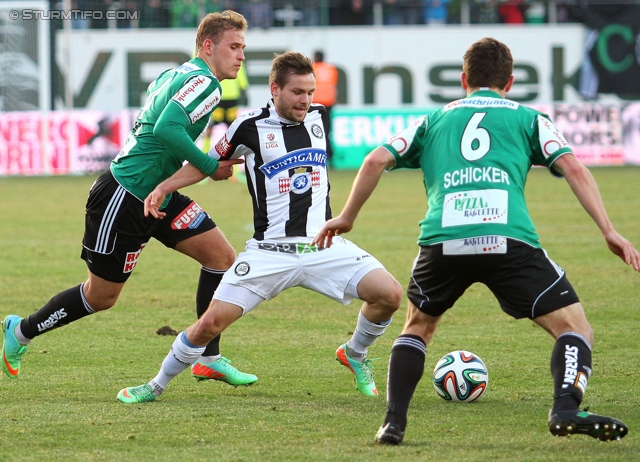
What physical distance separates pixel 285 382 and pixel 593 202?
7.31 ft

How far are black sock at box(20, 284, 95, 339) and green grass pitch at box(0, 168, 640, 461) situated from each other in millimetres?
275

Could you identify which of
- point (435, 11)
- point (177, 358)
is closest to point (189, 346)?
point (177, 358)

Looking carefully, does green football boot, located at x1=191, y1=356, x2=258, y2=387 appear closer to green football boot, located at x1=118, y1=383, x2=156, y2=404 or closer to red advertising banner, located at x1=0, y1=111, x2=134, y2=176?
green football boot, located at x1=118, y1=383, x2=156, y2=404

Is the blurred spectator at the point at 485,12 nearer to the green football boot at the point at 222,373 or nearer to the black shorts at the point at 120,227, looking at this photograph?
the black shorts at the point at 120,227

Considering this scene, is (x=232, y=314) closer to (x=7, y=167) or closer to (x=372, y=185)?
(x=372, y=185)

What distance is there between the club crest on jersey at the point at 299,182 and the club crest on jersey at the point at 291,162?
0.12ft

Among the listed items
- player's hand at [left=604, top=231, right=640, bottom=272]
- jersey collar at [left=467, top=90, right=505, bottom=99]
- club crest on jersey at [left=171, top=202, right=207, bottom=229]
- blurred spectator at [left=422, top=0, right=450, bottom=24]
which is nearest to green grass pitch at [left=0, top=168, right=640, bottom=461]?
player's hand at [left=604, top=231, right=640, bottom=272]

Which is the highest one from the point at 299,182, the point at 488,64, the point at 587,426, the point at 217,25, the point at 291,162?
the point at 217,25

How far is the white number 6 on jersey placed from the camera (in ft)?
14.3

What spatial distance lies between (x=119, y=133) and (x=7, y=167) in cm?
271

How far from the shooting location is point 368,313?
5473 mm

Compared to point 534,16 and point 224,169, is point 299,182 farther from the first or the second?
point 534,16

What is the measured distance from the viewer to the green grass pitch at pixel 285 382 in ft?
14.4

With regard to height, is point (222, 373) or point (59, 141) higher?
point (59, 141)
